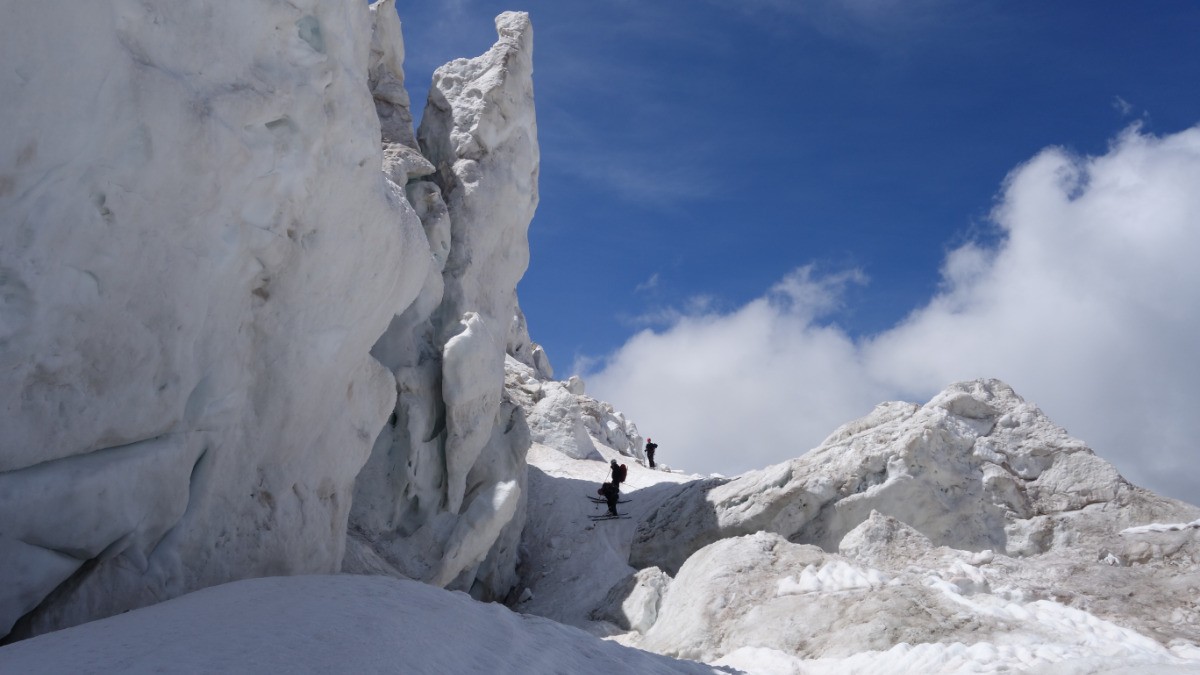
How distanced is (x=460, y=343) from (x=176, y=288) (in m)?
10.0

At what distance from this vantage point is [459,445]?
17797mm

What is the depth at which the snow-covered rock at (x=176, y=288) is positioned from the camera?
21.5 ft

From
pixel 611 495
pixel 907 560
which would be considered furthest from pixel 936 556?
pixel 611 495

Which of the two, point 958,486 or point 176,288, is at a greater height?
point 958,486

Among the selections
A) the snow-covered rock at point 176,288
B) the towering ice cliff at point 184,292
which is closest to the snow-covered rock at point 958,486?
the towering ice cliff at point 184,292

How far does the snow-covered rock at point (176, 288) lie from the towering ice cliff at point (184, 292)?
0.02 m

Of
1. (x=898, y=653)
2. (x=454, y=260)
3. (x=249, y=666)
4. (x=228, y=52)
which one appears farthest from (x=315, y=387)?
(x=454, y=260)

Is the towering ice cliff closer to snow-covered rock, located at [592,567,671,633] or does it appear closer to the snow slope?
snow-covered rock, located at [592,567,671,633]

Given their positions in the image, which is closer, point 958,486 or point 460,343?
point 958,486

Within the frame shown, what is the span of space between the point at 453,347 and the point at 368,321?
6.60m

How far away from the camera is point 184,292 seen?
7.90 m

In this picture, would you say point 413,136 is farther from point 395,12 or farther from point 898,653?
point 898,653

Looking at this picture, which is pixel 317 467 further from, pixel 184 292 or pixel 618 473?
pixel 618 473

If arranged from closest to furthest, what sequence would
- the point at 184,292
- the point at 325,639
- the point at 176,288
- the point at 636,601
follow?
the point at 325,639
the point at 176,288
the point at 184,292
the point at 636,601
